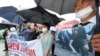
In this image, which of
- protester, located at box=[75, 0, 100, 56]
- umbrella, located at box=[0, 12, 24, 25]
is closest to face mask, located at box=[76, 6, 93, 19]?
protester, located at box=[75, 0, 100, 56]

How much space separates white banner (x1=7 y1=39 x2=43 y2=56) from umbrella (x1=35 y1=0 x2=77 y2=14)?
633 millimetres

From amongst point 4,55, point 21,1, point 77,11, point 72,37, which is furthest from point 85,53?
point 21,1

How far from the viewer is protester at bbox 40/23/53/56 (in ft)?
10.4

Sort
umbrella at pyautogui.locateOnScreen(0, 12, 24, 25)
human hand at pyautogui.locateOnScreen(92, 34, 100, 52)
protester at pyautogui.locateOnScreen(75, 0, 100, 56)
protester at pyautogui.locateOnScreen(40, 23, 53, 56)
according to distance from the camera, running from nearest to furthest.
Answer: human hand at pyautogui.locateOnScreen(92, 34, 100, 52)
protester at pyautogui.locateOnScreen(75, 0, 100, 56)
protester at pyautogui.locateOnScreen(40, 23, 53, 56)
umbrella at pyautogui.locateOnScreen(0, 12, 24, 25)

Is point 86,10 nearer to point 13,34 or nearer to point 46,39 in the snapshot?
point 46,39

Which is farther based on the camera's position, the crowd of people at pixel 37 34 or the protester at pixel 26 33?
the protester at pixel 26 33

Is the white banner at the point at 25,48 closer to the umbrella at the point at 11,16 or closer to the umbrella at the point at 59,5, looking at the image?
the umbrella at the point at 59,5

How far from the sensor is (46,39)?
3.23 metres

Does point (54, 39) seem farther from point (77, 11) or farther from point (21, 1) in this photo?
point (21, 1)

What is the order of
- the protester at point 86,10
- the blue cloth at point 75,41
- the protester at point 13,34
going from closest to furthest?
the protester at point 86,10 < the blue cloth at point 75,41 < the protester at point 13,34

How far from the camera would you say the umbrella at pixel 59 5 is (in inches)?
137

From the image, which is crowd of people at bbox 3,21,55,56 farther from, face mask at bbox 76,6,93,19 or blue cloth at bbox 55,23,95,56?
face mask at bbox 76,6,93,19

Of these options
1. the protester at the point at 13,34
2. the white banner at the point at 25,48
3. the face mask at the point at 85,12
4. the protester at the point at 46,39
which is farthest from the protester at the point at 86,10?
the protester at the point at 13,34

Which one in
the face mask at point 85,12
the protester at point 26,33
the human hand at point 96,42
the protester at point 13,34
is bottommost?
the protester at point 13,34
